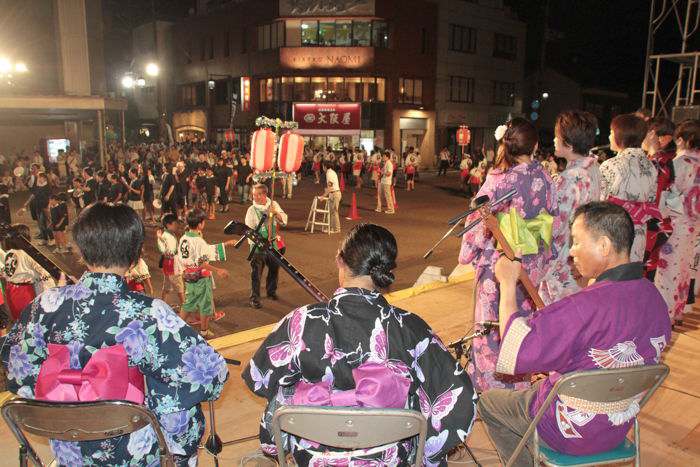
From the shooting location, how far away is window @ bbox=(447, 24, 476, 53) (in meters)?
31.5

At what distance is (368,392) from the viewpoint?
5.82ft

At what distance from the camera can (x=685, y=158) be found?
15.3 feet

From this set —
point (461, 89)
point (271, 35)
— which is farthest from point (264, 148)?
point (461, 89)

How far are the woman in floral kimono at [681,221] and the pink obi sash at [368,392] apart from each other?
393cm

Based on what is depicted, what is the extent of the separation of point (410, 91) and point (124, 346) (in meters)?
30.2

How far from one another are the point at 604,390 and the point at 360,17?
29.4 meters

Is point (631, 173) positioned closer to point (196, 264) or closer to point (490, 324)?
point (490, 324)

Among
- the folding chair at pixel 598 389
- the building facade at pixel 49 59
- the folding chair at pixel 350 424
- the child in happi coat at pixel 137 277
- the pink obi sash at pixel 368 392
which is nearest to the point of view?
the folding chair at pixel 350 424

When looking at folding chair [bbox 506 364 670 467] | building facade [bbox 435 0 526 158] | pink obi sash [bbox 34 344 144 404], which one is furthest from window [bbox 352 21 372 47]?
pink obi sash [bbox 34 344 144 404]

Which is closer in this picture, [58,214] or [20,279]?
[20,279]

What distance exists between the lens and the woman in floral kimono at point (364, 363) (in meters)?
1.82

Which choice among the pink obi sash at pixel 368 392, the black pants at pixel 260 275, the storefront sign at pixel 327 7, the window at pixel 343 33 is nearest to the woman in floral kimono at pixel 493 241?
the pink obi sash at pixel 368 392

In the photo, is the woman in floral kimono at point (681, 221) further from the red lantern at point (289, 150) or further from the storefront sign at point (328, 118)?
the storefront sign at point (328, 118)

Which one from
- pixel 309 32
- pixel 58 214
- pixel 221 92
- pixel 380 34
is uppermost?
pixel 309 32
